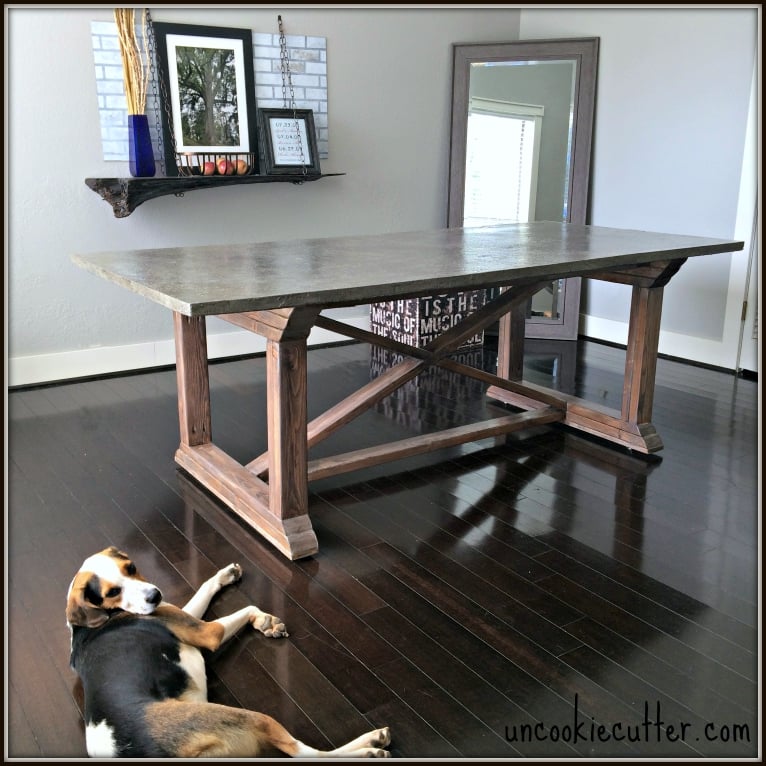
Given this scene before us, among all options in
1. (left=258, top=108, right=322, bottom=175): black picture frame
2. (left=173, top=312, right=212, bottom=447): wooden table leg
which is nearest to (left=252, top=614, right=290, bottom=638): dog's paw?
(left=173, top=312, right=212, bottom=447): wooden table leg

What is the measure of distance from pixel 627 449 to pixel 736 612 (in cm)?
120

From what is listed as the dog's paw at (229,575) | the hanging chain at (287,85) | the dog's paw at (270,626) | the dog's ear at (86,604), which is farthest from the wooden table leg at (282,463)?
the hanging chain at (287,85)

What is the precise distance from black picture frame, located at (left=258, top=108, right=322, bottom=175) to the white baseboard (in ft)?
3.21

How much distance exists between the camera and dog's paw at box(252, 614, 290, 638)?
205 centimetres

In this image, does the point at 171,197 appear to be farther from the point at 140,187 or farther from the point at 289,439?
the point at 289,439

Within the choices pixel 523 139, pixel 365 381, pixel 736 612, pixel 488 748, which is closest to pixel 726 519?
pixel 736 612

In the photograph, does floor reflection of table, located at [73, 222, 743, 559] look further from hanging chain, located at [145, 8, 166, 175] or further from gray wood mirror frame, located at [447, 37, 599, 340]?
hanging chain, located at [145, 8, 166, 175]

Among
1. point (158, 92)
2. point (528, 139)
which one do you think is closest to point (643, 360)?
point (528, 139)

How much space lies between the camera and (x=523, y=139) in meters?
5.07

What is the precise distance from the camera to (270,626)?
2064 millimetres

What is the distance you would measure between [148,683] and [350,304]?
50.7 inches

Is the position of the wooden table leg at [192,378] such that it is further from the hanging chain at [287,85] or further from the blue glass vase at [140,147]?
the hanging chain at [287,85]

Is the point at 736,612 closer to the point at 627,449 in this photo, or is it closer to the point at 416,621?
the point at 416,621

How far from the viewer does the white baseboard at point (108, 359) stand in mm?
4051
